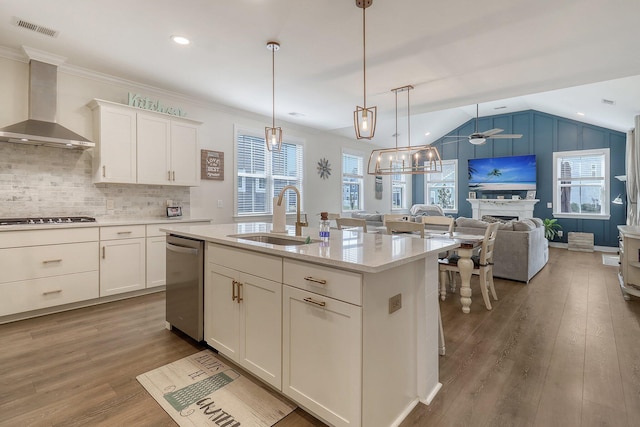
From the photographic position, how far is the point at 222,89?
14.1 ft

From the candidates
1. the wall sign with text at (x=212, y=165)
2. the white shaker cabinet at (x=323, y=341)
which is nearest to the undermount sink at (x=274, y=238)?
the white shaker cabinet at (x=323, y=341)

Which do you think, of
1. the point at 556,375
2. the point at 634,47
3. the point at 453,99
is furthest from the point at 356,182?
the point at 556,375

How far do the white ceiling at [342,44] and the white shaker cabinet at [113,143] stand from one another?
0.50 meters

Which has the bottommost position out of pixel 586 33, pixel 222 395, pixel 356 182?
pixel 222 395

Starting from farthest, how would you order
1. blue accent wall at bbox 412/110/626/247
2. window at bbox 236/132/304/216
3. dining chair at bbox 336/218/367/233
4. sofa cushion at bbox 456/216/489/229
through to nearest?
blue accent wall at bbox 412/110/626/247 < window at bbox 236/132/304/216 < sofa cushion at bbox 456/216/489/229 < dining chair at bbox 336/218/367/233

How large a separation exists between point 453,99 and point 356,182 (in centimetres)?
379

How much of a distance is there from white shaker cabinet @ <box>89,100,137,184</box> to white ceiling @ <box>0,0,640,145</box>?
0.50 meters

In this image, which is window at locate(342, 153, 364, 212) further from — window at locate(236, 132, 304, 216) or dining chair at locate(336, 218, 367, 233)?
dining chair at locate(336, 218, 367, 233)

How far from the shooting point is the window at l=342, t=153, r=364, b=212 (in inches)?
306

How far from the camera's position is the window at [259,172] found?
5.37 meters

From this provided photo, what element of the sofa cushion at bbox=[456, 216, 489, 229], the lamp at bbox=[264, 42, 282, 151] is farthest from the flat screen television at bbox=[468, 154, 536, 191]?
the lamp at bbox=[264, 42, 282, 151]

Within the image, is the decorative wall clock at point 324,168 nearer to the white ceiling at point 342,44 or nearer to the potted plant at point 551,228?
the white ceiling at point 342,44

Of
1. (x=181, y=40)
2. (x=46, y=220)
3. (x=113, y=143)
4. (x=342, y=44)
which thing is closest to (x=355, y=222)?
(x=342, y=44)

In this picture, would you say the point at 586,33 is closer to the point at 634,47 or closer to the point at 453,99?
→ the point at 634,47
